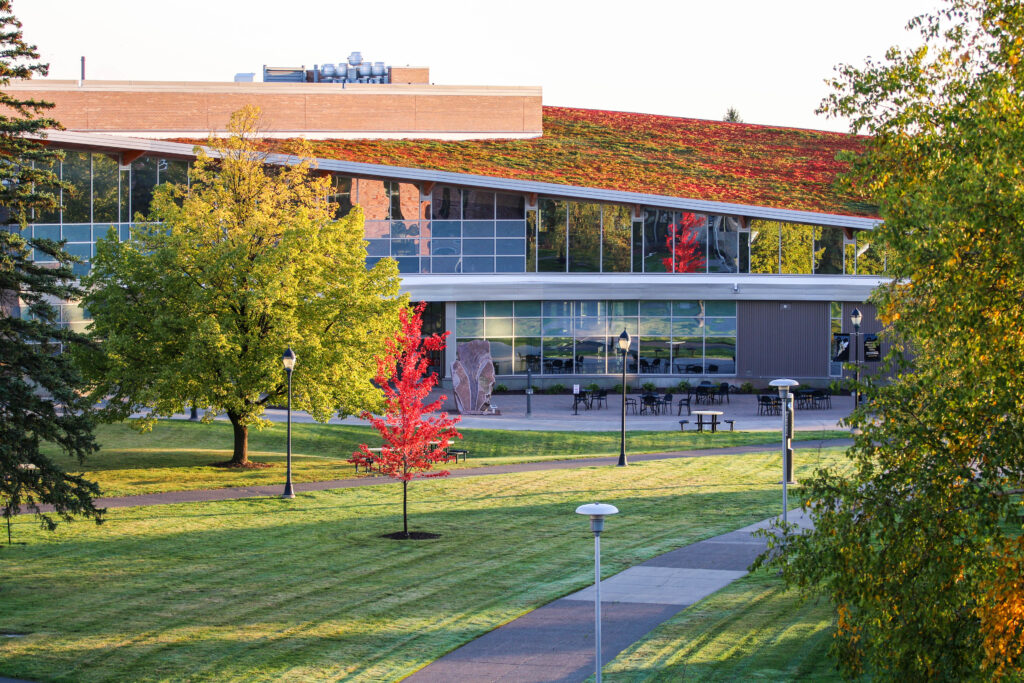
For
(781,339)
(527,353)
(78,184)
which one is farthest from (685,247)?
(78,184)


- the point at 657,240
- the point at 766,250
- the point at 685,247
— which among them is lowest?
the point at 766,250

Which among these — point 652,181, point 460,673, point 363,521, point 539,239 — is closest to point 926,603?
point 460,673

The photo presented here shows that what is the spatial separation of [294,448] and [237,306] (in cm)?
723

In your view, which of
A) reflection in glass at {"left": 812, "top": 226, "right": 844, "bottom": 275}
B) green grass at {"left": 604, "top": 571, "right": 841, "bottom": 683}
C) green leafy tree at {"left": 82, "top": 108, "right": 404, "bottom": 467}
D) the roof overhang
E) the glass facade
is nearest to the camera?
green grass at {"left": 604, "top": 571, "right": 841, "bottom": 683}

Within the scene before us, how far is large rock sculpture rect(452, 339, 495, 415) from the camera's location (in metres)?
39.7

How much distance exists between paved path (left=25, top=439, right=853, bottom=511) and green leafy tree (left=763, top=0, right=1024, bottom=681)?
17.4m

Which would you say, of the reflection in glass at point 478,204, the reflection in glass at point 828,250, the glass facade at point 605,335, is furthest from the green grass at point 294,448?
the reflection in glass at point 828,250

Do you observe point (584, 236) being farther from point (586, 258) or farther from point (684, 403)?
point (684, 403)

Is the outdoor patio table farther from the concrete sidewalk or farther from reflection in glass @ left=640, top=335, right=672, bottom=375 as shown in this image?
reflection in glass @ left=640, top=335, right=672, bottom=375

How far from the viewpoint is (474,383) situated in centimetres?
3981

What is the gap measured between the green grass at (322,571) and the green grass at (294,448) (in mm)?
3647

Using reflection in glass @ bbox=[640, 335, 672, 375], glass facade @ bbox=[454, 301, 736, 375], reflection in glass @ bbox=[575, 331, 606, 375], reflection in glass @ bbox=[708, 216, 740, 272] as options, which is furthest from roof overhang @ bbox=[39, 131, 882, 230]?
→ reflection in glass @ bbox=[575, 331, 606, 375]

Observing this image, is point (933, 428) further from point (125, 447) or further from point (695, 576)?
point (125, 447)

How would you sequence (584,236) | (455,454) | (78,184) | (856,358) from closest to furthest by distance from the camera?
1. (455,454)
2. (78,184)
3. (856,358)
4. (584,236)
